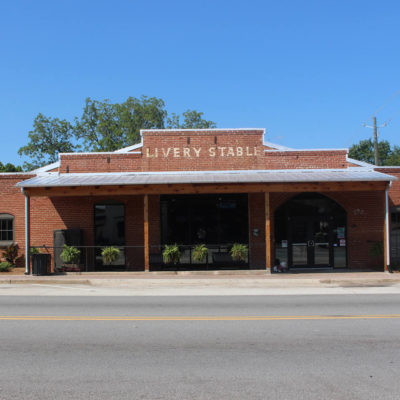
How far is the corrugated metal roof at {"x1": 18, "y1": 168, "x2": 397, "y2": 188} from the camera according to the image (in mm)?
14953

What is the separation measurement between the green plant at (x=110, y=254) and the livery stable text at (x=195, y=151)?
14.1 ft

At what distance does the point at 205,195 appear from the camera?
1730cm

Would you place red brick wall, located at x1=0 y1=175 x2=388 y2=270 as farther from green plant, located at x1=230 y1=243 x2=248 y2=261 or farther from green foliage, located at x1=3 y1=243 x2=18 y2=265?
green plant, located at x1=230 y1=243 x2=248 y2=261

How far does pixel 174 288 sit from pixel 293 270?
556cm

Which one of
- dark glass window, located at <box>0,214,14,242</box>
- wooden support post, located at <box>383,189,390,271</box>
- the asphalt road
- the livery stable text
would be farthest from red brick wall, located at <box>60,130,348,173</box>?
the asphalt road

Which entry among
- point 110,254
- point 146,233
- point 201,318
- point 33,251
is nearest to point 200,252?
point 146,233

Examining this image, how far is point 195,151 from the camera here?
17625mm

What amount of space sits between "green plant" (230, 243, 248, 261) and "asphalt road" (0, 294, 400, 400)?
5948 mm

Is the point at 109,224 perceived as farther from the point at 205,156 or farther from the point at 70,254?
the point at 205,156

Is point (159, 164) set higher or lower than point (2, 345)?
higher

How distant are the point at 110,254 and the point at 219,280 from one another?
4456 mm

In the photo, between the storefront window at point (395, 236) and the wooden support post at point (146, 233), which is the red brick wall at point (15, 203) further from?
the storefront window at point (395, 236)

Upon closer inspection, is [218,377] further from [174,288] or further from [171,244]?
[171,244]

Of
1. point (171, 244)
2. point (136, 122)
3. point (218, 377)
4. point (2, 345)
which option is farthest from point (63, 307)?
point (136, 122)
